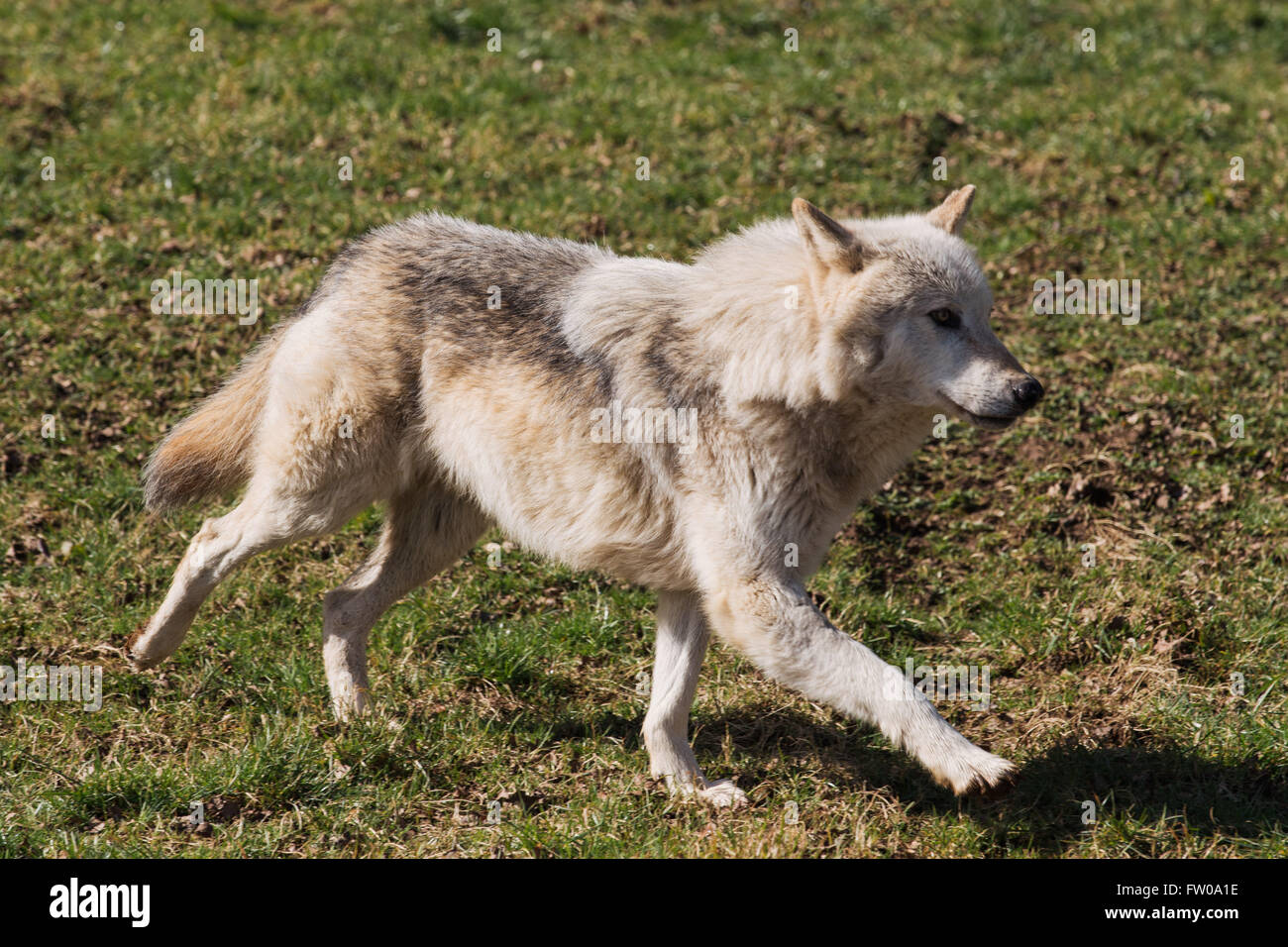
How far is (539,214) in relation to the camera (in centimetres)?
912

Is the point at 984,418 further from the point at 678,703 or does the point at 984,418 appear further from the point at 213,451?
the point at 213,451

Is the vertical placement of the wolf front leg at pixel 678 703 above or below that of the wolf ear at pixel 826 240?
below

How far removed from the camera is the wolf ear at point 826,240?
183 inches

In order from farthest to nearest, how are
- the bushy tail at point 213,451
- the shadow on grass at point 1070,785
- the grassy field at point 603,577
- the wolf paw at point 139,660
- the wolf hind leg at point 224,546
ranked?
the bushy tail at point 213,451, the wolf paw at point 139,660, the wolf hind leg at point 224,546, the grassy field at point 603,577, the shadow on grass at point 1070,785

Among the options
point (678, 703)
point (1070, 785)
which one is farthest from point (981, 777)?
point (678, 703)

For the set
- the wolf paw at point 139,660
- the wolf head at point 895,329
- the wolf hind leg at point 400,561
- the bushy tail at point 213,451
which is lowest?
the wolf paw at point 139,660

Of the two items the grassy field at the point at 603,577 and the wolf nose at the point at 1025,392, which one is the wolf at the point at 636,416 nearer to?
the wolf nose at the point at 1025,392

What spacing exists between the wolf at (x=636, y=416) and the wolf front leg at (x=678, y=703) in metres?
0.01

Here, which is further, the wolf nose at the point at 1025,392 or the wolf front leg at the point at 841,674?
the wolf nose at the point at 1025,392

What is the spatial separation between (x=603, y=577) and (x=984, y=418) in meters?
2.60

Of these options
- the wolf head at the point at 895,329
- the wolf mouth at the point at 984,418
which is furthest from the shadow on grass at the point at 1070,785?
the wolf head at the point at 895,329

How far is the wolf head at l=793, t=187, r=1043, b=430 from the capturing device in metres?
4.64

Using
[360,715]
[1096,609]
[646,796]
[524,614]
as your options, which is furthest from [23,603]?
[1096,609]

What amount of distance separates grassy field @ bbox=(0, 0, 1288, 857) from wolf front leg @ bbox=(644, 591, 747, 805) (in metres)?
0.14
